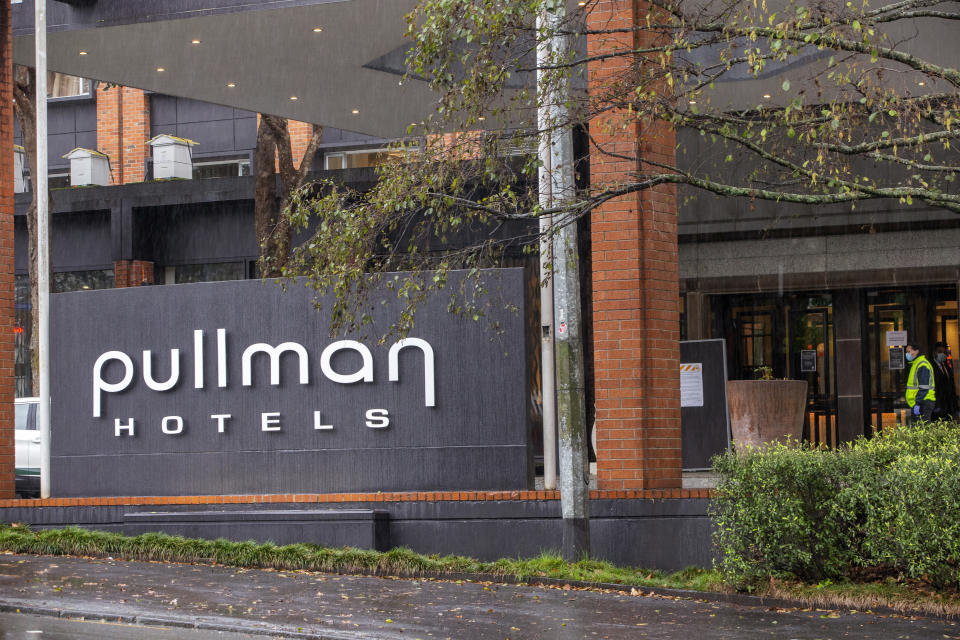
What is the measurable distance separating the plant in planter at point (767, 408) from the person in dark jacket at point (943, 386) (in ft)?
17.2

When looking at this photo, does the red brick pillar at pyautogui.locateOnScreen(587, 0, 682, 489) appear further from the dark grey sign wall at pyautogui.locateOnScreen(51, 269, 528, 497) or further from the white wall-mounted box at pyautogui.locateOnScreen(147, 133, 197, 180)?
the white wall-mounted box at pyautogui.locateOnScreen(147, 133, 197, 180)

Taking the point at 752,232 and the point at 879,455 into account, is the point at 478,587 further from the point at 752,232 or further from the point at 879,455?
the point at 752,232

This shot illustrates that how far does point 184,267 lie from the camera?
80.8ft

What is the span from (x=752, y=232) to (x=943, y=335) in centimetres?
386

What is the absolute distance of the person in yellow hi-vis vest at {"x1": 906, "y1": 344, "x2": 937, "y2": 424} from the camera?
19.7 meters

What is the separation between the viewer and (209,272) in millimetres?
24406

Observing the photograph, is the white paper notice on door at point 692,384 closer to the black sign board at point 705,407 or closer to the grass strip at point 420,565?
the black sign board at point 705,407

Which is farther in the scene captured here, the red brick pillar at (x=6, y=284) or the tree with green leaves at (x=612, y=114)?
the red brick pillar at (x=6, y=284)

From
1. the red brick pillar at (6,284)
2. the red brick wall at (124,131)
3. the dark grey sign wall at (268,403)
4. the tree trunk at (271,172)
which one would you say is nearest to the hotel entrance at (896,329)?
the tree trunk at (271,172)

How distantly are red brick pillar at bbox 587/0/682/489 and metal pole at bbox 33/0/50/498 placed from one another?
6418 mm

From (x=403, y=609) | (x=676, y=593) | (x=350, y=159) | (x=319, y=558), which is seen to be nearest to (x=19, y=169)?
(x=350, y=159)

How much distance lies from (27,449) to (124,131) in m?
13.4

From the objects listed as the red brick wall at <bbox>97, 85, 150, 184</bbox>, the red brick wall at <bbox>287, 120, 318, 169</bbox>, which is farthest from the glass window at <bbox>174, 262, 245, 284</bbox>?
the red brick wall at <bbox>97, 85, 150, 184</bbox>

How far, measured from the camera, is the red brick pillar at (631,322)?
11750mm
